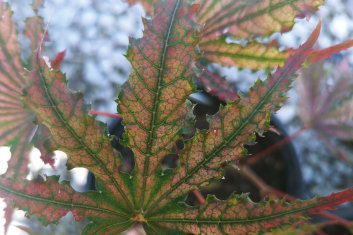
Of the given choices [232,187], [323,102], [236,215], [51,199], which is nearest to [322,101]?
[323,102]

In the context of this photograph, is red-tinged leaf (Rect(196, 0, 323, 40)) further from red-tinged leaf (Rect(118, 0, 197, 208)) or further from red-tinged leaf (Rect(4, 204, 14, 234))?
red-tinged leaf (Rect(4, 204, 14, 234))

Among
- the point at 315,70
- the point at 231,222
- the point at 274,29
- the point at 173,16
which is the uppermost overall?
the point at 315,70

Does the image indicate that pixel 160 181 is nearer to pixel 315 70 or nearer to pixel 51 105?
pixel 51 105

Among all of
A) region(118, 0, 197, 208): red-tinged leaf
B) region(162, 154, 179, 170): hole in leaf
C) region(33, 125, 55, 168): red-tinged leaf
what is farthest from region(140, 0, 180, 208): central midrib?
region(162, 154, 179, 170): hole in leaf

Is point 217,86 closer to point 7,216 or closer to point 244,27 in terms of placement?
point 244,27

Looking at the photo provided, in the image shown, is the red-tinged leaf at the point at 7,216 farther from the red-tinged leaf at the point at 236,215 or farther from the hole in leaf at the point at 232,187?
the hole in leaf at the point at 232,187

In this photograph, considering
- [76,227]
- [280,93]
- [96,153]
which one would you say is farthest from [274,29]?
[76,227]

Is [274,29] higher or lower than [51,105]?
higher
